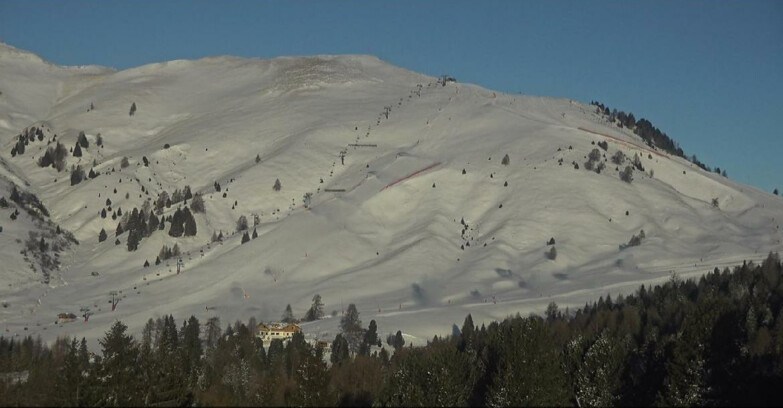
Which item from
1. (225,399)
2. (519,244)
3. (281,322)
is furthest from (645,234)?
(225,399)

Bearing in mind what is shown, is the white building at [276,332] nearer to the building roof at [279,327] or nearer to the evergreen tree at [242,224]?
the building roof at [279,327]

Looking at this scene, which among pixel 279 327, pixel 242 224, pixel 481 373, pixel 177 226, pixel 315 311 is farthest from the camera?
pixel 242 224

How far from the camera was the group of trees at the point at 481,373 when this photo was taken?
7494 centimetres

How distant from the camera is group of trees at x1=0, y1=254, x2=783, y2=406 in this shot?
246 feet

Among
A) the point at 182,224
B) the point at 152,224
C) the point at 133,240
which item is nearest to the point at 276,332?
the point at 133,240

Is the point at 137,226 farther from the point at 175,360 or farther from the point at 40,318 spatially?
the point at 175,360

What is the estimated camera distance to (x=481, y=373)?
320 ft

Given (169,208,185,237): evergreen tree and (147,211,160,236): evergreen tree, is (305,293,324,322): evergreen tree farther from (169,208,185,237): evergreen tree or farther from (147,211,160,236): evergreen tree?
(147,211,160,236): evergreen tree

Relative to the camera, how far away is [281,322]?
148 meters

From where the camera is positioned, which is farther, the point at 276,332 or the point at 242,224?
the point at 242,224

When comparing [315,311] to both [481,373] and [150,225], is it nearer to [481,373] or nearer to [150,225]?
[150,225]

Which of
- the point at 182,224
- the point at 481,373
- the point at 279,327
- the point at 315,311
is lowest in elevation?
the point at 481,373

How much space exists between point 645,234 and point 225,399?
418 feet

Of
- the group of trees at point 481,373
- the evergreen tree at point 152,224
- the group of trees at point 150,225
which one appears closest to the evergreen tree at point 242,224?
the group of trees at point 150,225
